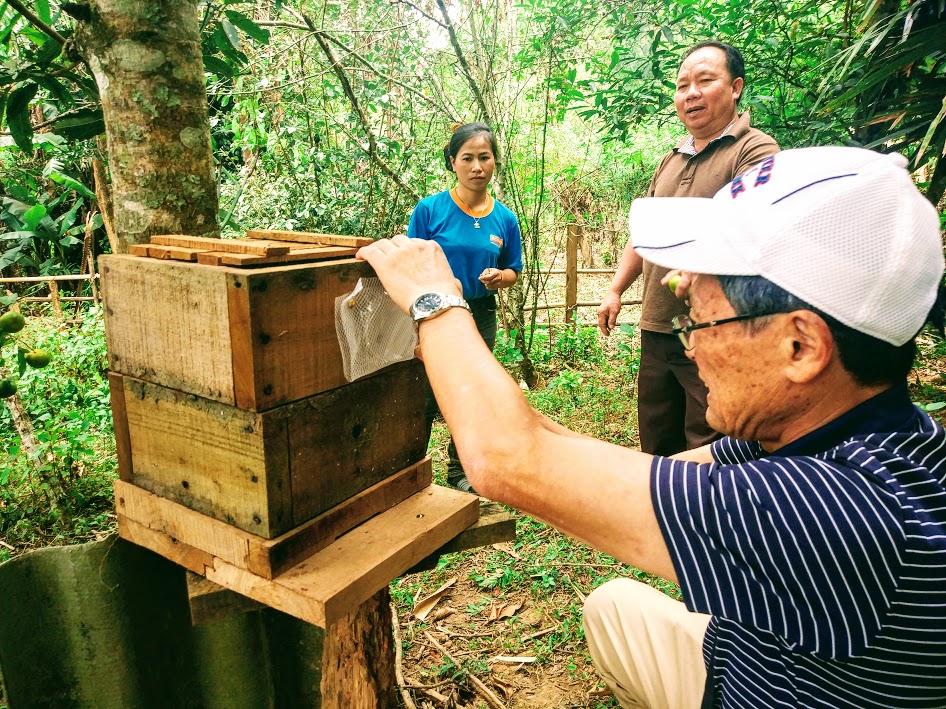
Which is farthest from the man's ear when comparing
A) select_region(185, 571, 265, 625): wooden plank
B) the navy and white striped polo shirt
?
select_region(185, 571, 265, 625): wooden plank

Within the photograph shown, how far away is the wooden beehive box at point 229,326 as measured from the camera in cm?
109

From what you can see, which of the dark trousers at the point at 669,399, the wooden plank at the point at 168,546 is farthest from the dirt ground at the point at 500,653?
the wooden plank at the point at 168,546

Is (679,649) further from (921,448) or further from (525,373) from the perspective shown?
(525,373)

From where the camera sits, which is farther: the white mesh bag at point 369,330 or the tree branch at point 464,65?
the tree branch at point 464,65

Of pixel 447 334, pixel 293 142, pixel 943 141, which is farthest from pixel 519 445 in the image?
pixel 293 142

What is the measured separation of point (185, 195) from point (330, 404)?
79 centimetres

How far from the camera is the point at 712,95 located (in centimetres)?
287

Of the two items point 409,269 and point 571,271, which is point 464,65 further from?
point 409,269

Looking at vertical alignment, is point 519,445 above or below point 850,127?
below

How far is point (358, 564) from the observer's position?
1.20 metres

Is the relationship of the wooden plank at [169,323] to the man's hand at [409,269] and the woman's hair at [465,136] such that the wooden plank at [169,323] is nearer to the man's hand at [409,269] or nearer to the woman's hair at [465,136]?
the man's hand at [409,269]

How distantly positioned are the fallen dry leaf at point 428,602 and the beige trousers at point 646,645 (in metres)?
1.09

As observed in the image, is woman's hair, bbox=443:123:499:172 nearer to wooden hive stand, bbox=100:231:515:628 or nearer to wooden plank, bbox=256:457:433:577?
wooden hive stand, bbox=100:231:515:628

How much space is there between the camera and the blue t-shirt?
3385mm
